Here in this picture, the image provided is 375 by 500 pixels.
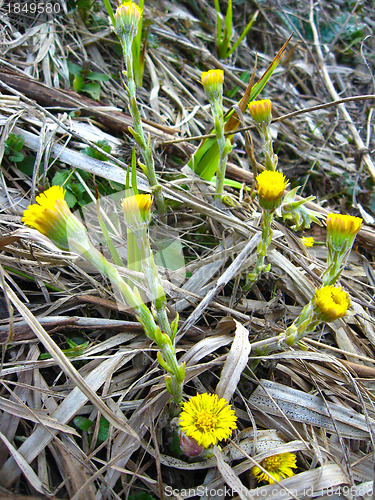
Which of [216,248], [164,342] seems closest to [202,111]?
[216,248]

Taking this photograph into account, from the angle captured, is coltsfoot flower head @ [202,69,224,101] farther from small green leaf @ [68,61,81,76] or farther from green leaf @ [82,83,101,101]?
small green leaf @ [68,61,81,76]

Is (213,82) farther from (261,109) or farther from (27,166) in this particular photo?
(27,166)

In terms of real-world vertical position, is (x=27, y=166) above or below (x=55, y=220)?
below

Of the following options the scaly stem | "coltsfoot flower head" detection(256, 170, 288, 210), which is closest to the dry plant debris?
the scaly stem

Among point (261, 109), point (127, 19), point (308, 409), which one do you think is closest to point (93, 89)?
point (127, 19)

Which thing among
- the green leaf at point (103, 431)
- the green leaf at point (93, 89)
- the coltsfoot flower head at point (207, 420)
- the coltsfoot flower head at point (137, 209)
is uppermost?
the green leaf at point (93, 89)

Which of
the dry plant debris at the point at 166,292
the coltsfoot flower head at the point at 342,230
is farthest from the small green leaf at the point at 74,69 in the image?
the coltsfoot flower head at the point at 342,230

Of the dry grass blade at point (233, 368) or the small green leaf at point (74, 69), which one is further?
the small green leaf at point (74, 69)

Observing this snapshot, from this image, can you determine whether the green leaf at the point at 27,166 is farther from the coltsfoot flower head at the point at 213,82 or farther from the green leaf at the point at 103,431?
the green leaf at the point at 103,431
